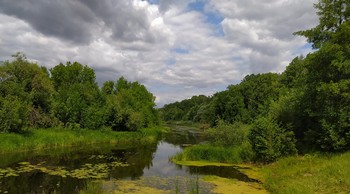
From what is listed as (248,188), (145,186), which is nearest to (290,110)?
(248,188)

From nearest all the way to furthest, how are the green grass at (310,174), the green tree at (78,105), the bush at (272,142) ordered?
the green grass at (310,174)
the bush at (272,142)
the green tree at (78,105)

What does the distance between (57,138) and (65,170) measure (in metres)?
14.6

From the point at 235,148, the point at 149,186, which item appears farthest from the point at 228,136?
the point at 149,186

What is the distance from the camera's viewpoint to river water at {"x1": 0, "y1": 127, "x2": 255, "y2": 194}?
19.0 metres

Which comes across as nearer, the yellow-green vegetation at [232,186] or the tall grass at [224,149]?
the yellow-green vegetation at [232,186]

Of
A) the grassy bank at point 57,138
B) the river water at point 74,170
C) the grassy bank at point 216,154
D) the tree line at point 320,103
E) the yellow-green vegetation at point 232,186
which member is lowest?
the yellow-green vegetation at point 232,186

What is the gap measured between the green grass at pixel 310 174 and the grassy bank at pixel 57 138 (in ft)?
78.1

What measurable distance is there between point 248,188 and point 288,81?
181 ft

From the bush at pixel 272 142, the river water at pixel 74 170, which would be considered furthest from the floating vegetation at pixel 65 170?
the bush at pixel 272 142

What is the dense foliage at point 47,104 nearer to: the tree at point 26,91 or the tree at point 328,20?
the tree at point 26,91

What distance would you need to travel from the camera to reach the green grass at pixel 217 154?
29.5 metres

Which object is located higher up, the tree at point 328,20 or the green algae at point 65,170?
the tree at point 328,20

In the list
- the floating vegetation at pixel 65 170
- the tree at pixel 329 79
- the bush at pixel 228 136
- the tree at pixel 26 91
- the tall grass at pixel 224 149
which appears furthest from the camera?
the tree at pixel 26 91

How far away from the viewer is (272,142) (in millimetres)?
26328
